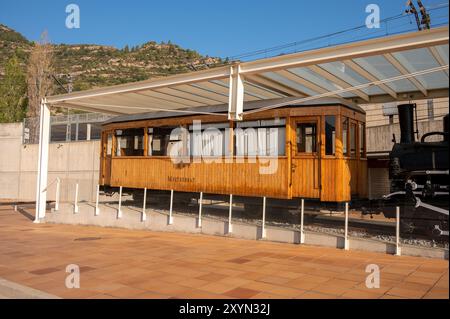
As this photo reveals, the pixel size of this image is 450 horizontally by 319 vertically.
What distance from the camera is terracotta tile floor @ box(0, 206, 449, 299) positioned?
511cm

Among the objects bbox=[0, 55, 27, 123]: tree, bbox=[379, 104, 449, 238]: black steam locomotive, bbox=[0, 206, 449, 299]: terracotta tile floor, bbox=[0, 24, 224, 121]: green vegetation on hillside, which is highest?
bbox=[0, 24, 224, 121]: green vegetation on hillside

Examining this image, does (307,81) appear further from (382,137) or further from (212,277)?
(382,137)

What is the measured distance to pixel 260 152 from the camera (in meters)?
10.0

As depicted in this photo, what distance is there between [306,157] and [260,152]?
4.03 ft

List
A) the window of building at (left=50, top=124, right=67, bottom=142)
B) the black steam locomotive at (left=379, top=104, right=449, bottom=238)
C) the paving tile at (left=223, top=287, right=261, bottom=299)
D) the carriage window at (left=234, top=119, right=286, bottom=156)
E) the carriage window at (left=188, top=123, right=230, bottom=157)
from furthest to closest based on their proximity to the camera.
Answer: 1. the window of building at (left=50, top=124, right=67, bottom=142)
2. the carriage window at (left=188, top=123, right=230, bottom=157)
3. the carriage window at (left=234, top=119, right=286, bottom=156)
4. the black steam locomotive at (left=379, top=104, right=449, bottom=238)
5. the paving tile at (left=223, top=287, right=261, bottom=299)

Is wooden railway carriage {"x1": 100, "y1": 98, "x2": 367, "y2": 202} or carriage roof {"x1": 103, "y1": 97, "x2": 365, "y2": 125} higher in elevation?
carriage roof {"x1": 103, "y1": 97, "x2": 365, "y2": 125}

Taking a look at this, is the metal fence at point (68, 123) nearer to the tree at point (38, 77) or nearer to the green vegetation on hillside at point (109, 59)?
the tree at point (38, 77)

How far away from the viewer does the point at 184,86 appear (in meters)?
10.9

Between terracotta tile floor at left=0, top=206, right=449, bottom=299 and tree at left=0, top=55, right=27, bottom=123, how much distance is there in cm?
3047

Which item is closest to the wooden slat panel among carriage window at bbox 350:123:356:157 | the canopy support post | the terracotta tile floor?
the terracotta tile floor

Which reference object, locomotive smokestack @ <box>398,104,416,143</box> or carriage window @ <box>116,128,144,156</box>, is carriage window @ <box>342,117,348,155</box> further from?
carriage window @ <box>116,128,144,156</box>

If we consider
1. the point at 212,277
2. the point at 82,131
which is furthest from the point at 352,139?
the point at 82,131

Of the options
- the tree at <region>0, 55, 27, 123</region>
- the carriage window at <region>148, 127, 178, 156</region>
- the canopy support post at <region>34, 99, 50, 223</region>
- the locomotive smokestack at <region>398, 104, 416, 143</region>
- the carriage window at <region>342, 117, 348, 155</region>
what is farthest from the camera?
the tree at <region>0, 55, 27, 123</region>

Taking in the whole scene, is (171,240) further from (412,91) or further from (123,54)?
(123,54)
